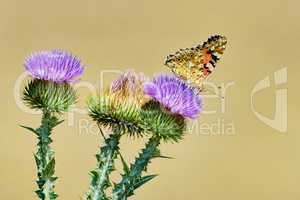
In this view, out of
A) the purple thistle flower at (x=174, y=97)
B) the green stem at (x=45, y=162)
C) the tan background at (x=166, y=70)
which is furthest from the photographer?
the tan background at (x=166, y=70)

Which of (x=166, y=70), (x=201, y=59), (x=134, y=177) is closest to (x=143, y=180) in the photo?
(x=134, y=177)

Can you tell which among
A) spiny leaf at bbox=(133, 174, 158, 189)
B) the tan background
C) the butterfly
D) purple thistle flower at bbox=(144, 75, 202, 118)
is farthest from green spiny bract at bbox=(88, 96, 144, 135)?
the tan background

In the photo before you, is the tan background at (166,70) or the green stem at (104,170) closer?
the green stem at (104,170)

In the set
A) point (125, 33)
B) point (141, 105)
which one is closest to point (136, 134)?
→ point (141, 105)

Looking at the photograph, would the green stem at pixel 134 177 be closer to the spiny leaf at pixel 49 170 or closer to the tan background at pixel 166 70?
the spiny leaf at pixel 49 170

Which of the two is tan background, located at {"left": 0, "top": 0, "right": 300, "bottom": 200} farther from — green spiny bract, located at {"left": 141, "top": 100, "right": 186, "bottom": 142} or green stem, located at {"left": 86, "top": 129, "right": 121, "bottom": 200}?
green stem, located at {"left": 86, "top": 129, "right": 121, "bottom": 200}

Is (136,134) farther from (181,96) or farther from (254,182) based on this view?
(254,182)

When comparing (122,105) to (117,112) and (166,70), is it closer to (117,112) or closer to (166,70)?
(117,112)

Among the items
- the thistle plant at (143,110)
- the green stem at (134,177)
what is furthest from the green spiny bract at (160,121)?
the green stem at (134,177)
